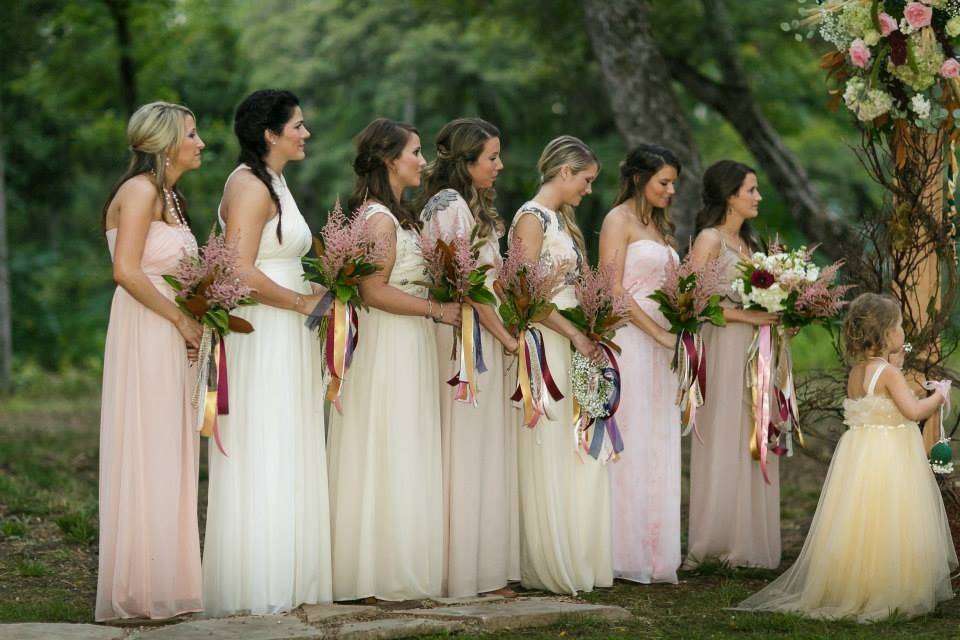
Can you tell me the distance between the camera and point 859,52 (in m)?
7.27

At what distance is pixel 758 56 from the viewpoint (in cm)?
1934

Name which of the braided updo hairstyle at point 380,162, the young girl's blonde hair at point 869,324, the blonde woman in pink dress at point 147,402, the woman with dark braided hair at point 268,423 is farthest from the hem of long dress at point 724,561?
the blonde woman in pink dress at point 147,402

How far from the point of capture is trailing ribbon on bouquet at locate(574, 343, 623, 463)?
290 inches

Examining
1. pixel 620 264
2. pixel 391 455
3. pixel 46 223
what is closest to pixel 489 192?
pixel 620 264

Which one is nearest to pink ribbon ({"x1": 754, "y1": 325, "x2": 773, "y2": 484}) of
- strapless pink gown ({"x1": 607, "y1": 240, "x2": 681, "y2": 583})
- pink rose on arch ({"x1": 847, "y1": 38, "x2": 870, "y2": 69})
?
strapless pink gown ({"x1": 607, "y1": 240, "x2": 681, "y2": 583})

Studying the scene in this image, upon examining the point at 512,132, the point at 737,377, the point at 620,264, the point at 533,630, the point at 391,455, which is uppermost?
the point at 512,132

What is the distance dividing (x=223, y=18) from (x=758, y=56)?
1362 centimetres

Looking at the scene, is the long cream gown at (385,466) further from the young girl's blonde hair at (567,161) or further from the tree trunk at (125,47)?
the tree trunk at (125,47)

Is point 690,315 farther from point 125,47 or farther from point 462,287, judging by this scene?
point 125,47

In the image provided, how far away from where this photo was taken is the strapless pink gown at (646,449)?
7672 millimetres

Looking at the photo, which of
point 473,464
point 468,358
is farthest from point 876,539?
point 468,358

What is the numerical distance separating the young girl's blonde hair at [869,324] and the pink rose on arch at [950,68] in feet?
4.38

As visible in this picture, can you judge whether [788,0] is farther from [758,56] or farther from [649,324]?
[649,324]

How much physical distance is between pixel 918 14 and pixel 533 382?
9.21 ft
